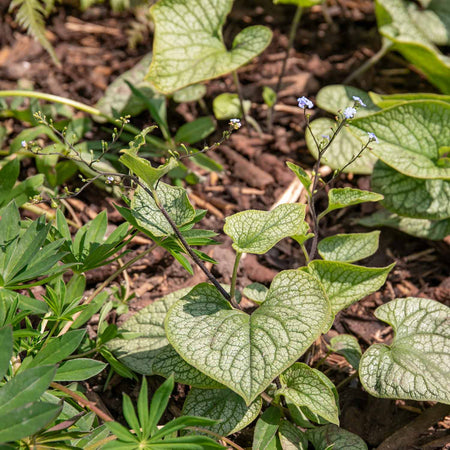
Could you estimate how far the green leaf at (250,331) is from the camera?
1.36m

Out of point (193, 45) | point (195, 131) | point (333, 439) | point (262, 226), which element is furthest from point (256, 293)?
point (193, 45)

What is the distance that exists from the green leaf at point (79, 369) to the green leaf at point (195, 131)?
1300 mm

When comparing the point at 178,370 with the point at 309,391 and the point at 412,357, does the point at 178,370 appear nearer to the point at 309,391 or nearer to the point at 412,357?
the point at 309,391

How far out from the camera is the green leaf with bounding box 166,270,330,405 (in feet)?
4.47

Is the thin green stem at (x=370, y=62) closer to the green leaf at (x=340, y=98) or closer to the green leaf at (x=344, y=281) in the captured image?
the green leaf at (x=340, y=98)

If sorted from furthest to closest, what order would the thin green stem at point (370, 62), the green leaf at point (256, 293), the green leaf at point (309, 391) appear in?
the thin green stem at point (370, 62) < the green leaf at point (256, 293) < the green leaf at point (309, 391)

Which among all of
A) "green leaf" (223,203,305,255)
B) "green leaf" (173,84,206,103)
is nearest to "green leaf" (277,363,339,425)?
"green leaf" (223,203,305,255)

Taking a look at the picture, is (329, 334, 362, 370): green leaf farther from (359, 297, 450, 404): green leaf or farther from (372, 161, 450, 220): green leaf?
(372, 161, 450, 220): green leaf

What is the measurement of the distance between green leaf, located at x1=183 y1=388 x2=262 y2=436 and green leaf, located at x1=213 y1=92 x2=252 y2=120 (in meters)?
1.45

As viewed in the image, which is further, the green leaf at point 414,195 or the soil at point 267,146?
the green leaf at point 414,195

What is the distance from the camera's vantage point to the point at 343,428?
175 centimetres

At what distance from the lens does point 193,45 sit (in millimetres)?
2346

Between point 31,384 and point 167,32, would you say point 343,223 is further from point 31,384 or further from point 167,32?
point 31,384

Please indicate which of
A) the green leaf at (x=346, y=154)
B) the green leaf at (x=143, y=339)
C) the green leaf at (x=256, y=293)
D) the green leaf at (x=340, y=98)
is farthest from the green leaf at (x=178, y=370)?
the green leaf at (x=340, y=98)
